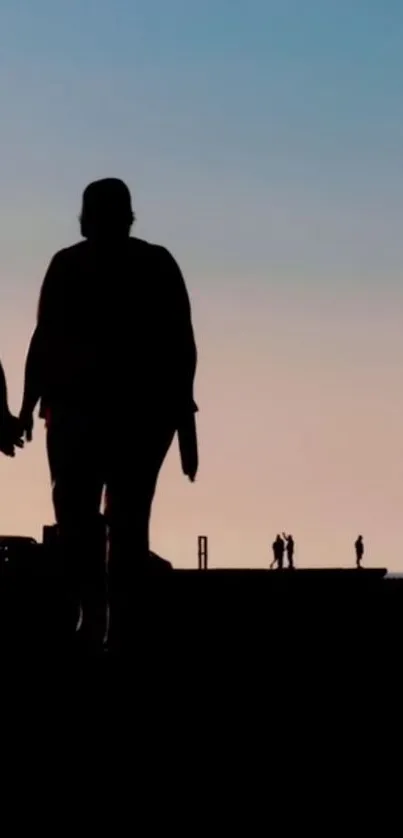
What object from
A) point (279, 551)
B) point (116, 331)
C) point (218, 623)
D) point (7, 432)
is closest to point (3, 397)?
point (7, 432)

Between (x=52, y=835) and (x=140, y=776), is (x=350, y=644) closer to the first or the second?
(x=140, y=776)

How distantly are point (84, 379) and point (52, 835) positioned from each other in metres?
5.19

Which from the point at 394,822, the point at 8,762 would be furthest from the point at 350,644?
the point at 394,822

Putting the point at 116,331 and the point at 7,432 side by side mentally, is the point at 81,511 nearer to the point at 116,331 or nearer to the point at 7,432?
the point at 116,331

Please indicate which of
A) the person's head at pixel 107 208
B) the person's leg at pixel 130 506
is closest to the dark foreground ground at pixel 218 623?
the person's leg at pixel 130 506

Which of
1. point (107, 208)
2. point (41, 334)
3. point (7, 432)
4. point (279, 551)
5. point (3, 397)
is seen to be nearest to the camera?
point (107, 208)

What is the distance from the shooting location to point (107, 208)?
35.1 feet

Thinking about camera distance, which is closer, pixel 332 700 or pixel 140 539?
pixel 332 700

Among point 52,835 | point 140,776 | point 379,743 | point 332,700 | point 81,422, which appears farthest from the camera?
point 81,422

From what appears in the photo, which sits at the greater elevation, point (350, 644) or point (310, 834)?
point (350, 644)

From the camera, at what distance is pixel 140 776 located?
268 inches

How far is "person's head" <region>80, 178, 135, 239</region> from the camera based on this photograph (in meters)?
10.7

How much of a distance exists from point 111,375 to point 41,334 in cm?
36

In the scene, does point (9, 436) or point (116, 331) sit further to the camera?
point (9, 436)
